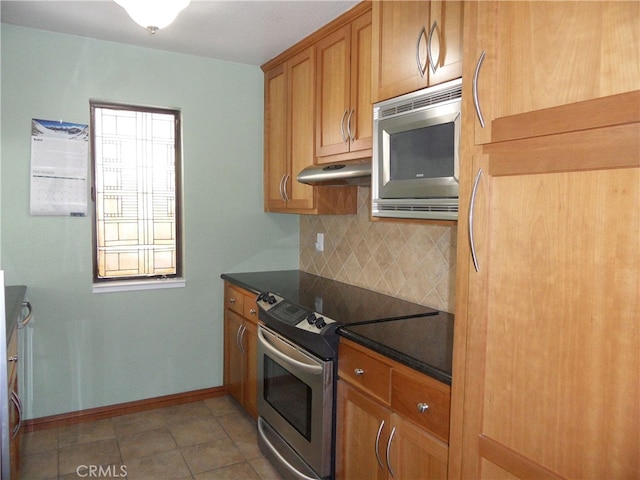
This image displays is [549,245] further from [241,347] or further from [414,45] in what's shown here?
[241,347]

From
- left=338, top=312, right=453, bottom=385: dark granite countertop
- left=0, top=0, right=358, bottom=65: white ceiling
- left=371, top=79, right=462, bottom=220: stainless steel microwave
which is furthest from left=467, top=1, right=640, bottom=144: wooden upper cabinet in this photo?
left=0, top=0, right=358, bottom=65: white ceiling

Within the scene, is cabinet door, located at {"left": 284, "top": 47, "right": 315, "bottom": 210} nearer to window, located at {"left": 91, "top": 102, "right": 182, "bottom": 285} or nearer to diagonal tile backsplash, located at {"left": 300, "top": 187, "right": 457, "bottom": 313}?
diagonal tile backsplash, located at {"left": 300, "top": 187, "right": 457, "bottom": 313}

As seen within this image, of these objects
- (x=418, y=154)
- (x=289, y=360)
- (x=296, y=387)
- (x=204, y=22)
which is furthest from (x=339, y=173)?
(x=204, y=22)

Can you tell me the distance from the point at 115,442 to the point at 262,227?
1.66 metres

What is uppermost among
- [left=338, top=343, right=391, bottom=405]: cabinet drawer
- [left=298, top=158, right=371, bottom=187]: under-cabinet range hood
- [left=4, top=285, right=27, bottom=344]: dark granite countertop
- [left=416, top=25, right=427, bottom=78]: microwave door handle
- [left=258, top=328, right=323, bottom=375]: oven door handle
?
[left=416, top=25, right=427, bottom=78]: microwave door handle

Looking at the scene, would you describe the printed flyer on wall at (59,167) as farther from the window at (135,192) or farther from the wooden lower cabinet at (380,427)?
the wooden lower cabinet at (380,427)

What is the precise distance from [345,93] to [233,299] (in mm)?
1568

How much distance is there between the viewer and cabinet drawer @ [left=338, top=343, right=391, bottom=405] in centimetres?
177

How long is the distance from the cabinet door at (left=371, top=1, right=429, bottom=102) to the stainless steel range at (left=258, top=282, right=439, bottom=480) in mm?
988

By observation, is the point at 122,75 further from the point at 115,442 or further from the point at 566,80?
the point at 566,80

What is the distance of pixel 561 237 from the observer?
109 cm

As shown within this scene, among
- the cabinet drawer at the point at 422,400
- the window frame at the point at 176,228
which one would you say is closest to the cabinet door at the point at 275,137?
the window frame at the point at 176,228

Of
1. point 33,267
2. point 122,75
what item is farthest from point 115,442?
point 122,75

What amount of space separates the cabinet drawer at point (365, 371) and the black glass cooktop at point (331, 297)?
0.48 feet
